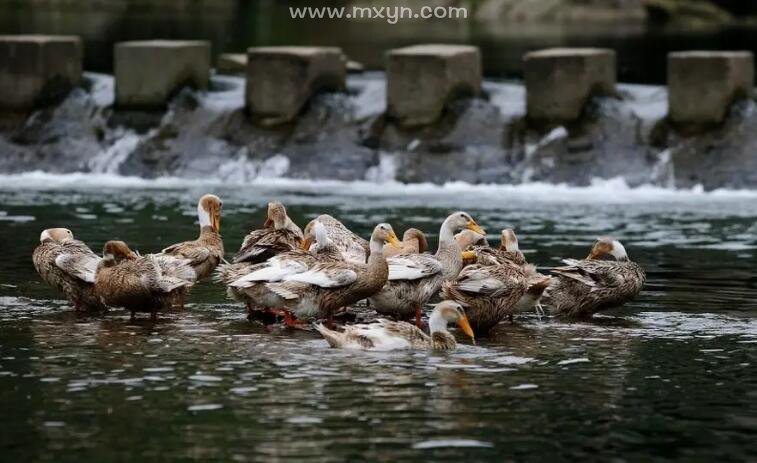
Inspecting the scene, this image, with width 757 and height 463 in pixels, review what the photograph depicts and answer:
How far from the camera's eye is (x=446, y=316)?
1454cm

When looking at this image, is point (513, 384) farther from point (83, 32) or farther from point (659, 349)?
→ point (83, 32)

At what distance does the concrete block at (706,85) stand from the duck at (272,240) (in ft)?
36.5

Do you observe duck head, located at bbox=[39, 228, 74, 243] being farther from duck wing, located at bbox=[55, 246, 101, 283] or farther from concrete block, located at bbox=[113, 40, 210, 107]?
concrete block, located at bbox=[113, 40, 210, 107]

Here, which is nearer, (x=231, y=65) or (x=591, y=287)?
(x=591, y=287)

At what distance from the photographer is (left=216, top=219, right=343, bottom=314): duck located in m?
15.8

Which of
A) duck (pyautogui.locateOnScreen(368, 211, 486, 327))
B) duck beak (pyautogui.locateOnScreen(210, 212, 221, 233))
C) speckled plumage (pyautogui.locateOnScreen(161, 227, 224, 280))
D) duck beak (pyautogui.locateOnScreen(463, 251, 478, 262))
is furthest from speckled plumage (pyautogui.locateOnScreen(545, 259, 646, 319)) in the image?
duck beak (pyautogui.locateOnScreen(210, 212, 221, 233))

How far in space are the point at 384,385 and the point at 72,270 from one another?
4431 millimetres

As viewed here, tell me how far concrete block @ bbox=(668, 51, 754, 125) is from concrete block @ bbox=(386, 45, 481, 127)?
342 cm

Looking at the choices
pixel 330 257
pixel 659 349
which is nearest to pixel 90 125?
pixel 330 257

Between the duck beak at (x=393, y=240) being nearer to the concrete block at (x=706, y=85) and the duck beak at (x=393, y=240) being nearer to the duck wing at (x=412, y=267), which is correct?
the duck wing at (x=412, y=267)

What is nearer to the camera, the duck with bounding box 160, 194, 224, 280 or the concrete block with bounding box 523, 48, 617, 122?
the duck with bounding box 160, 194, 224, 280

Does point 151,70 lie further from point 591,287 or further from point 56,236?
point 591,287

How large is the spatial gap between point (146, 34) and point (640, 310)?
140ft

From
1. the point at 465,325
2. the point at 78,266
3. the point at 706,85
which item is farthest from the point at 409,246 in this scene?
the point at 706,85
